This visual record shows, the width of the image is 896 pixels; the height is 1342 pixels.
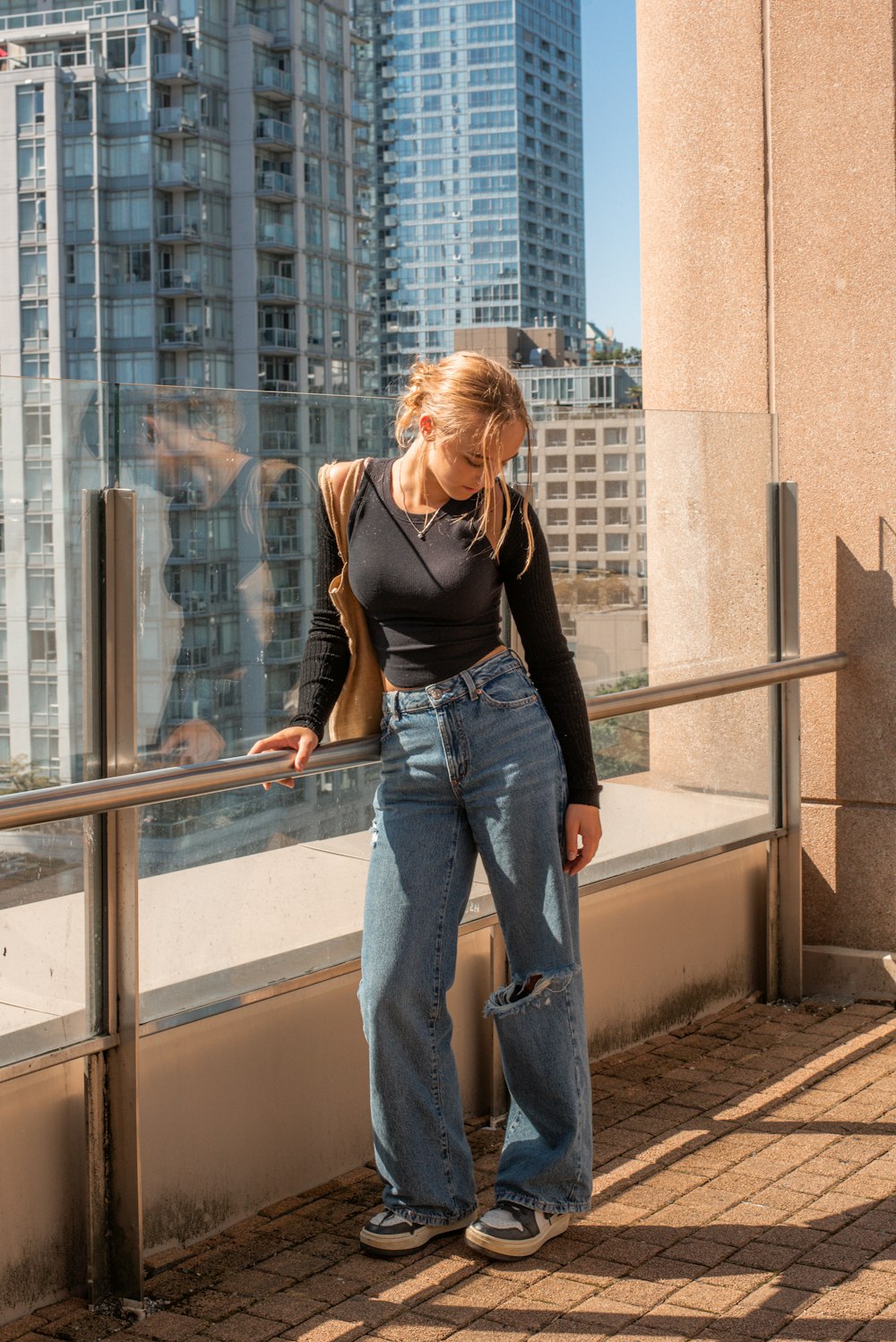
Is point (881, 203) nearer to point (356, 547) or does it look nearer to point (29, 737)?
point (356, 547)

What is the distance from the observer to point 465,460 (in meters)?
3.10

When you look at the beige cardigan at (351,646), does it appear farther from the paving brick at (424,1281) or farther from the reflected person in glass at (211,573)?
the paving brick at (424,1281)

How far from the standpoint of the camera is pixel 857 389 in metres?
5.23

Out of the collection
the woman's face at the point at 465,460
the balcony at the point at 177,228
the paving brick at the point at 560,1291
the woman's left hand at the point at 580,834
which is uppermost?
the balcony at the point at 177,228

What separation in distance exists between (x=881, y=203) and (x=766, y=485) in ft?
3.20

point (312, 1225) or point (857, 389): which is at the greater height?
point (857, 389)

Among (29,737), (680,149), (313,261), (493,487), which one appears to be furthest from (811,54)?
(313,261)

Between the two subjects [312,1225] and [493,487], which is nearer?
[493,487]

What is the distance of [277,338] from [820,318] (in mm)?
103255

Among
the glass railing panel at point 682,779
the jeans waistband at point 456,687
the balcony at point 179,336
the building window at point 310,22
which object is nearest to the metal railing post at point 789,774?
the glass railing panel at point 682,779

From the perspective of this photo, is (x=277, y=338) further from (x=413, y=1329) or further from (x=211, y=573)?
(x=413, y=1329)

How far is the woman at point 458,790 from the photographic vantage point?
314 cm

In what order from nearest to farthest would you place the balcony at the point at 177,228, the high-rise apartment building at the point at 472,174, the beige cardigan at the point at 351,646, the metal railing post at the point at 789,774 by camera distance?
the beige cardigan at the point at 351,646, the metal railing post at the point at 789,774, the balcony at the point at 177,228, the high-rise apartment building at the point at 472,174

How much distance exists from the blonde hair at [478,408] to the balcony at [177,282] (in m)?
102
